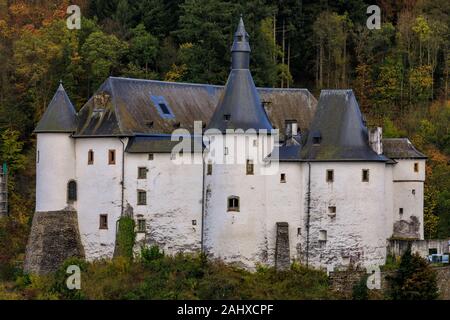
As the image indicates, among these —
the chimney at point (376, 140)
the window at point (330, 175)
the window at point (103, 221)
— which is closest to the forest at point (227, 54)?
the window at point (103, 221)

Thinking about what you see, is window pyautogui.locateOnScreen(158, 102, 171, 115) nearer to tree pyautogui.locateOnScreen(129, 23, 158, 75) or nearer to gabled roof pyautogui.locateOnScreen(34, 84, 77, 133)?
gabled roof pyautogui.locateOnScreen(34, 84, 77, 133)

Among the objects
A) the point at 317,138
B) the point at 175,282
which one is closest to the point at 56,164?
the point at 175,282

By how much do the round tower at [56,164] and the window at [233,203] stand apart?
813cm

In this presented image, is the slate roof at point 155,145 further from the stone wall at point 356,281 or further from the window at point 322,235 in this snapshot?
the stone wall at point 356,281

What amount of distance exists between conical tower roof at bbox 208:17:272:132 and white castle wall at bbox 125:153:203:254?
2.23 m

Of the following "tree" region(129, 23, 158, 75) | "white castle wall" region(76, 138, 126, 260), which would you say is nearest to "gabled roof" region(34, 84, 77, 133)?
"white castle wall" region(76, 138, 126, 260)

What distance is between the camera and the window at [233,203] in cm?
6306

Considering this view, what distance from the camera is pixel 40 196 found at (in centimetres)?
6681

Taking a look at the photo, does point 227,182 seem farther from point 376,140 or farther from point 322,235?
point 376,140

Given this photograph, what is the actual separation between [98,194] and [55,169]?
2535mm

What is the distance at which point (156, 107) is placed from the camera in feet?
224

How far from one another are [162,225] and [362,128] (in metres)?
10.4

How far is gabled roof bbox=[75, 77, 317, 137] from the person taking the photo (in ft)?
218
